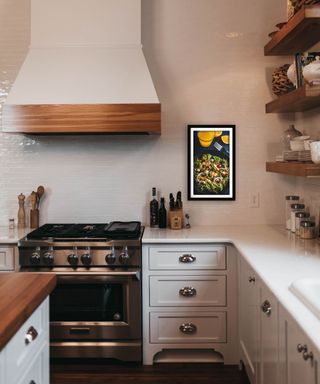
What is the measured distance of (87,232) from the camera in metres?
3.13

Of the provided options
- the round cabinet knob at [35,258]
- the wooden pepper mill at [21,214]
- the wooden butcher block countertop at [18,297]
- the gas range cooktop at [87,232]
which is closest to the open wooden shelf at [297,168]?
the gas range cooktop at [87,232]

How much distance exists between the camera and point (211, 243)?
3.00 metres

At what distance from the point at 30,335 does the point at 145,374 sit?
5.40 feet

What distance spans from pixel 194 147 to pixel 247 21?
3.47 feet

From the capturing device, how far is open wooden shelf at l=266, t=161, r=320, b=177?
2.39 metres

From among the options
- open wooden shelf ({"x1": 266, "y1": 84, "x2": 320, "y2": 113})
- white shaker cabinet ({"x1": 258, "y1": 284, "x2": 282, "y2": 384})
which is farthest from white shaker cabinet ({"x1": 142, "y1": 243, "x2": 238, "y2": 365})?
open wooden shelf ({"x1": 266, "y1": 84, "x2": 320, "y2": 113})

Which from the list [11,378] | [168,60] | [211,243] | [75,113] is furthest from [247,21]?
[11,378]

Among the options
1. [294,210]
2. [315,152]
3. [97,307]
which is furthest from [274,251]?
[97,307]

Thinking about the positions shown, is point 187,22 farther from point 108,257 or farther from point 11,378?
point 11,378

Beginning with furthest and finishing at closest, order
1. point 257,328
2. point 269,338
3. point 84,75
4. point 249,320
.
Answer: point 84,75 → point 249,320 → point 257,328 → point 269,338

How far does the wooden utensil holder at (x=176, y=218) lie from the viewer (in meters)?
3.40

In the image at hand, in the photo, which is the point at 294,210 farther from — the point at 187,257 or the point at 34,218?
the point at 34,218

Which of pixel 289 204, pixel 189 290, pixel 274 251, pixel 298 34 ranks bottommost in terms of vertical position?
pixel 189 290

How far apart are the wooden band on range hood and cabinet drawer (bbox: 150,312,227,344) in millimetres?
1258
